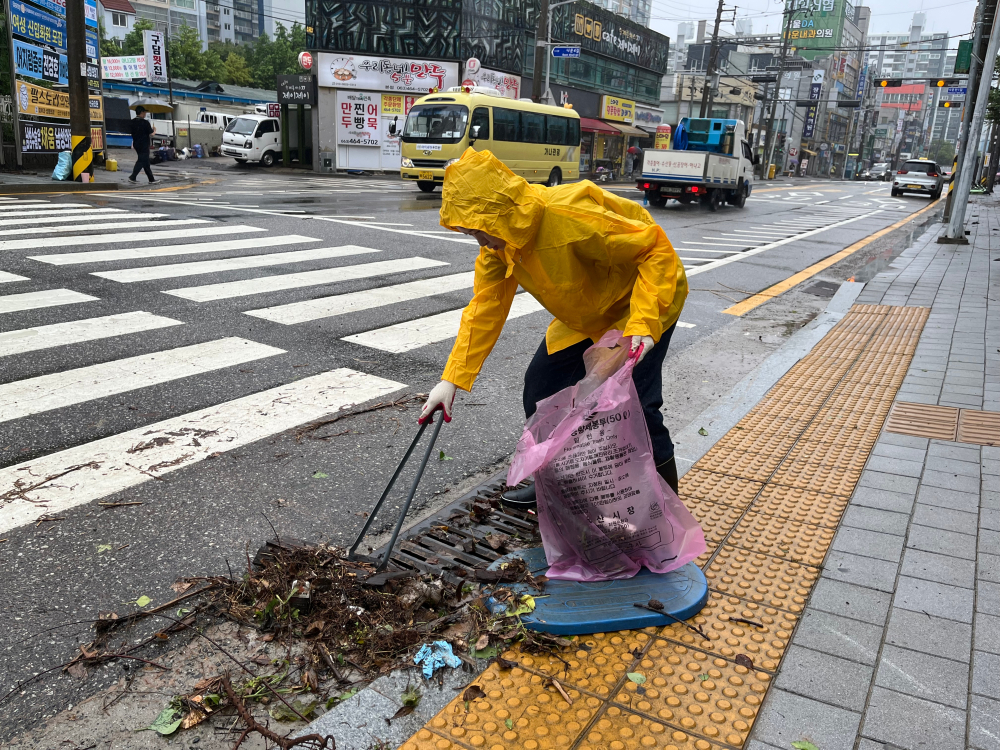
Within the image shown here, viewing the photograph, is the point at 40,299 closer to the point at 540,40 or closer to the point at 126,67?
the point at 540,40

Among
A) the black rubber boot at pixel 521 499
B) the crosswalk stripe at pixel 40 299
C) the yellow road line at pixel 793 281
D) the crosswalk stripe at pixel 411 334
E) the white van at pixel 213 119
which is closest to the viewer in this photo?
the black rubber boot at pixel 521 499

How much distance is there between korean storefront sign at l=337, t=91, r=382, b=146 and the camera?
3198cm

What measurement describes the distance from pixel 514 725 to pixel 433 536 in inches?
45.8

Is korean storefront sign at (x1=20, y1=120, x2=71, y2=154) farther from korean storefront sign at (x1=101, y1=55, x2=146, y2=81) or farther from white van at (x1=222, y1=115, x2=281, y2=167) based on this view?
korean storefront sign at (x1=101, y1=55, x2=146, y2=81)

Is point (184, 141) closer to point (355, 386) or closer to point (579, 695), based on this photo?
point (355, 386)

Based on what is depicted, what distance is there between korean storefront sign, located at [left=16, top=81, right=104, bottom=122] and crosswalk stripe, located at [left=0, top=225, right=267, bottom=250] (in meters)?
Answer: 11.3

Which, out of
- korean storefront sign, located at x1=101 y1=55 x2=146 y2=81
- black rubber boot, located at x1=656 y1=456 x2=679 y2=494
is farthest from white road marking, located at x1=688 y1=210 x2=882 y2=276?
korean storefront sign, located at x1=101 y1=55 x2=146 y2=81

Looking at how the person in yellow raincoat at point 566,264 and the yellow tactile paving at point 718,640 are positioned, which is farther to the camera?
the person in yellow raincoat at point 566,264

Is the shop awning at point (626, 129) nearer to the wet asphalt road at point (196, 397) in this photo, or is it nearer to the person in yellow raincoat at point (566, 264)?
the wet asphalt road at point (196, 397)

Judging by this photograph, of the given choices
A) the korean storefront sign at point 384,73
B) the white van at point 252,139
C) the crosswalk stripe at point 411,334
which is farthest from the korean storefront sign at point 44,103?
the crosswalk stripe at point 411,334

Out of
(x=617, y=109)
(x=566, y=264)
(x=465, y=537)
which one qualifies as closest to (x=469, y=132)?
(x=465, y=537)

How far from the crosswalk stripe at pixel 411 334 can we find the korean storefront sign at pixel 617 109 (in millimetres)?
40053

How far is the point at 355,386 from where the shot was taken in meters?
4.97

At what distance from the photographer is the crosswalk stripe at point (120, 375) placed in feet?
14.3
